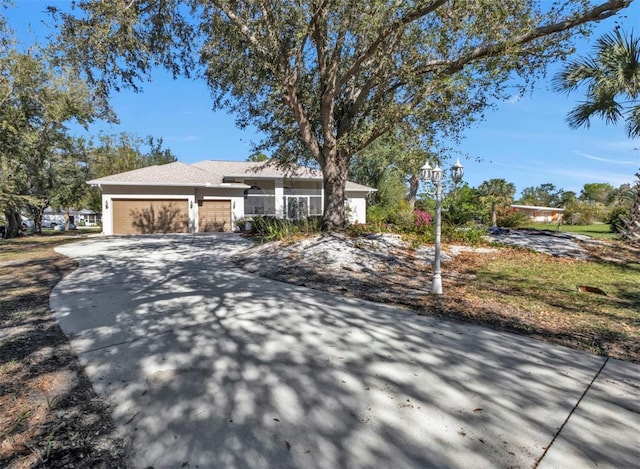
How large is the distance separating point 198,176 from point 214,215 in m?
2.49

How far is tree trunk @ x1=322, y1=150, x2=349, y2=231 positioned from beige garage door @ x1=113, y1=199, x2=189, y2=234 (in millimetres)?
11698

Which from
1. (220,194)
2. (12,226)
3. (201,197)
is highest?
(220,194)

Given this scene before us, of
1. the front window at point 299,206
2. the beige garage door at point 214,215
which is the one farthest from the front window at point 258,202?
the beige garage door at point 214,215

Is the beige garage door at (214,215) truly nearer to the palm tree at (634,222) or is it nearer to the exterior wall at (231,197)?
the exterior wall at (231,197)

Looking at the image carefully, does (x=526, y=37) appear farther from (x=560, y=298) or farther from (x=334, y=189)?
(x=334, y=189)

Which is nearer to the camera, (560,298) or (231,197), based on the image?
(560,298)

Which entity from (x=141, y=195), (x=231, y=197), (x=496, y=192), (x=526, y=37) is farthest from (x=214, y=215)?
(x=496, y=192)

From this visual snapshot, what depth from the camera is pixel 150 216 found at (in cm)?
1958

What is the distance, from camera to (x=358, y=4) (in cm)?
745

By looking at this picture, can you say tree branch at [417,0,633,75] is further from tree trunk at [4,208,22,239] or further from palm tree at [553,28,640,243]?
tree trunk at [4,208,22,239]

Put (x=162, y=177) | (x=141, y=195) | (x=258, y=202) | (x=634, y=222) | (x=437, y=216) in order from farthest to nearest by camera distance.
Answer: (x=258, y=202) < (x=162, y=177) < (x=141, y=195) < (x=634, y=222) < (x=437, y=216)

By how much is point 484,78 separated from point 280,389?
8.83 metres

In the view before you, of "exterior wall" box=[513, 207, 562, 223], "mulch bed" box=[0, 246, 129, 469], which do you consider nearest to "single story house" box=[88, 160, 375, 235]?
"mulch bed" box=[0, 246, 129, 469]

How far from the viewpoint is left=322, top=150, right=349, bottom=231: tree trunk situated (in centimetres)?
1093
